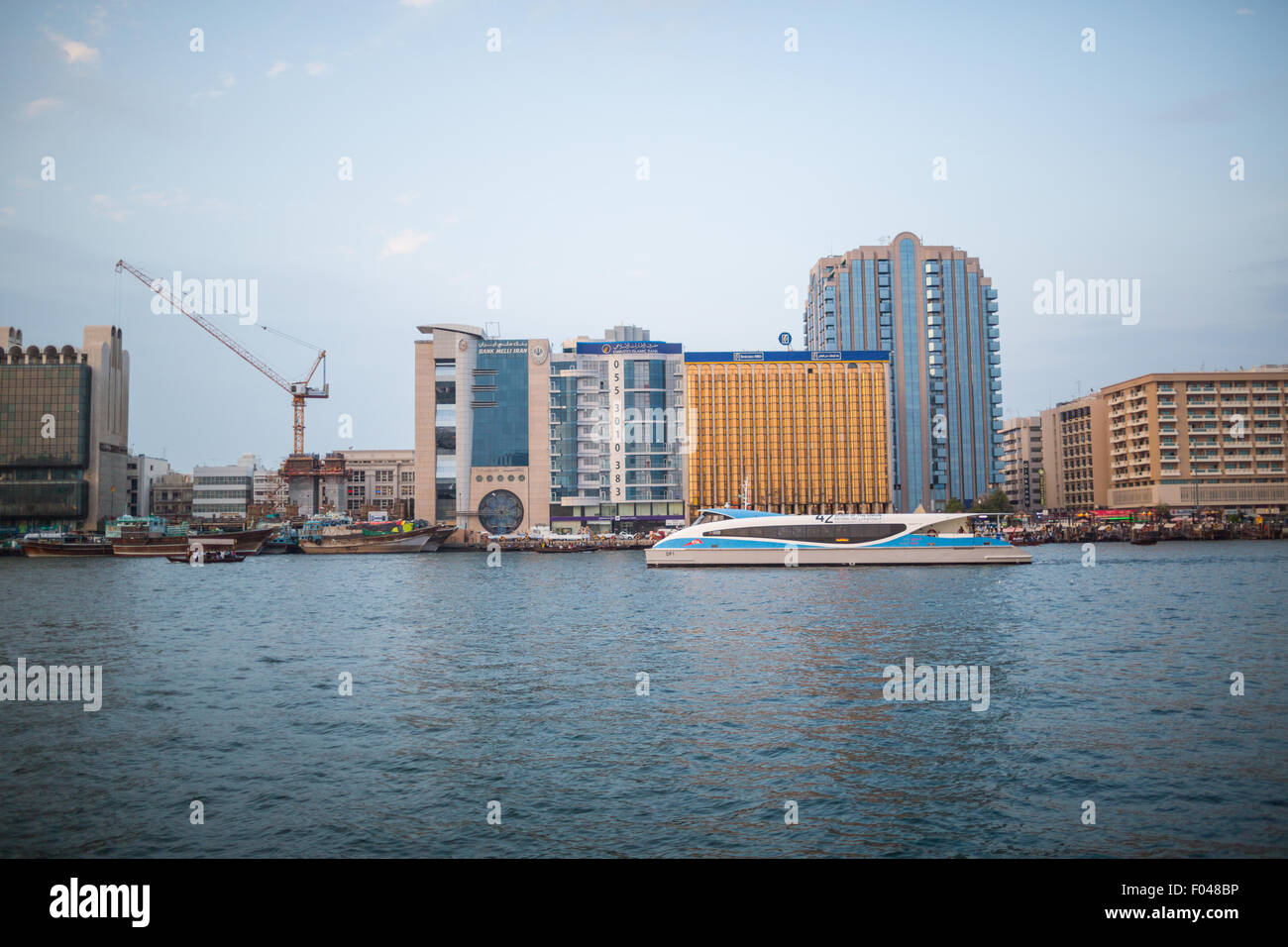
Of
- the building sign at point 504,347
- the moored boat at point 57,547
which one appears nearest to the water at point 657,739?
the moored boat at point 57,547

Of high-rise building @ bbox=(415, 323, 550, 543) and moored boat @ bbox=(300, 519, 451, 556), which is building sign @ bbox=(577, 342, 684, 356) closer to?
high-rise building @ bbox=(415, 323, 550, 543)

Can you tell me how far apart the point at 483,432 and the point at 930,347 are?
3739 inches

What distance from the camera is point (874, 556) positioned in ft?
273

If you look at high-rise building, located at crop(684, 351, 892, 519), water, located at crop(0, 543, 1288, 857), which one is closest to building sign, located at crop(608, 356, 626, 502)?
high-rise building, located at crop(684, 351, 892, 519)

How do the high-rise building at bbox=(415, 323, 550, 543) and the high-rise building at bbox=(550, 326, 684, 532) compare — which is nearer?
the high-rise building at bbox=(415, 323, 550, 543)

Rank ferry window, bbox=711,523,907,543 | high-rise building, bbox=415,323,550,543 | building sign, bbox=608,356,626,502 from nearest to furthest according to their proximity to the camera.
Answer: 1. ferry window, bbox=711,523,907,543
2. high-rise building, bbox=415,323,550,543
3. building sign, bbox=608,356,626,502

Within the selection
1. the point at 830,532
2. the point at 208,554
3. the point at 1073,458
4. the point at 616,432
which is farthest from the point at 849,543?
the point at 1073,458

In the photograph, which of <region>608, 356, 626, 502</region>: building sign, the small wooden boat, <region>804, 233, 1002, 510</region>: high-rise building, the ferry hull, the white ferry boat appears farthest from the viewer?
<region>804, 233, 1002, 510</region>: high-rise building

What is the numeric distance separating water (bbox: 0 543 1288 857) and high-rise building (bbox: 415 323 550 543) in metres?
105

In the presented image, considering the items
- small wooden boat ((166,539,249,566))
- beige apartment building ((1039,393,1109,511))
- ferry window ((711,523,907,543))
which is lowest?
small wooden boat ((166,539,249,566))

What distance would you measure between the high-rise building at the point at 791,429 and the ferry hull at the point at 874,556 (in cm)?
7144

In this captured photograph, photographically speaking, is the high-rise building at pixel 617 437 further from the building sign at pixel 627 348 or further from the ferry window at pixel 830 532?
the ferry window at pixel 830 532

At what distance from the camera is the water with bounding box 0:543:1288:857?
47.0 feet

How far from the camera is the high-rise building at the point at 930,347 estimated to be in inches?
6959
